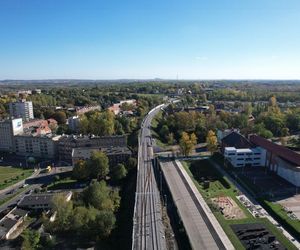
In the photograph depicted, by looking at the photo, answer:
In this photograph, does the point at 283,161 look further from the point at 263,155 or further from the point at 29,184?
the point at 29,184

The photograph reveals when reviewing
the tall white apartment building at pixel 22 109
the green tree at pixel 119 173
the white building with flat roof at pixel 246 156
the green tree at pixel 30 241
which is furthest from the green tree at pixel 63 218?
the tall white apartment building at pixel 22 109

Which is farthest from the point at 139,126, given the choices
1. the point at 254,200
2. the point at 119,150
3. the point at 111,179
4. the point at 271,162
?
the point at 254,200

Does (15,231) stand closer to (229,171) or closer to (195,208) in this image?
(195,208)

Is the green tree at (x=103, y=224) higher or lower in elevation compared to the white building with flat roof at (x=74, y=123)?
lower

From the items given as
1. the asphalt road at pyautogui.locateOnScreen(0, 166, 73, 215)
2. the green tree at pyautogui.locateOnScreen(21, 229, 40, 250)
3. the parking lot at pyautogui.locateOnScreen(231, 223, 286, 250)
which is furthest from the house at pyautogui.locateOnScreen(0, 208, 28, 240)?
the parking lot at pyautogui.locateOnScreen(231, 223, 286, 250)

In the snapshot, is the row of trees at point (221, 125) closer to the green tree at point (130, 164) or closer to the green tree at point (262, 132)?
the green tree at point (262, 132)

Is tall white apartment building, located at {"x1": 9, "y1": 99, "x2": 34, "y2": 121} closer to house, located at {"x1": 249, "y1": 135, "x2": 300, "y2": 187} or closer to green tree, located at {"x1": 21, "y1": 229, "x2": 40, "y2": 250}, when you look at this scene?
green tree, located at {"x1": 21, "y1": 229, "x2": 40, "y2": 250}
